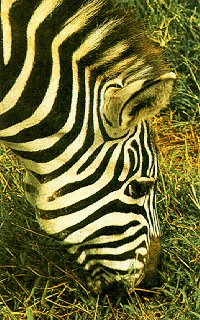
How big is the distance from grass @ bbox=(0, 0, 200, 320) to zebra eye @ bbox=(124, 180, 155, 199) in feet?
2.36

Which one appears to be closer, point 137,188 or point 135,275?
point 137,188

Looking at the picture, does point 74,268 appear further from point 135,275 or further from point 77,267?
point 135,275

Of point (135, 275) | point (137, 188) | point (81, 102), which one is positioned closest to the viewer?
point (81, 102)

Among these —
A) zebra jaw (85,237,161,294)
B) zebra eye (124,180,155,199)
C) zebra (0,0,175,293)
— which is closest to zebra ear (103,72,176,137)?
zebra (0,0,175,293)

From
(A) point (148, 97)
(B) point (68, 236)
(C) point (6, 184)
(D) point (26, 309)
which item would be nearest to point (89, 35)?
(A) point (148, 97)

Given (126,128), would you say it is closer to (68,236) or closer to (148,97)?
(148,97)

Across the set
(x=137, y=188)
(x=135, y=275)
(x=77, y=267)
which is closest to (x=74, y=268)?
(x=77, y=267)

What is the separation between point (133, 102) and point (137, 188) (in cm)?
50

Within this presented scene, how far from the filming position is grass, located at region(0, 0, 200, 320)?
471 centimetres

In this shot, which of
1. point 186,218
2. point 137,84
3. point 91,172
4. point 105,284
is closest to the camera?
point 137,84

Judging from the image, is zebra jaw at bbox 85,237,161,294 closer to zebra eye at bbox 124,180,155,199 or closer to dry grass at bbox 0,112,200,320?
dry grass at bbox 0,112,200,320

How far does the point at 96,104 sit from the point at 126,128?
0.18 metres

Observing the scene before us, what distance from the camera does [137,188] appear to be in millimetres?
4055

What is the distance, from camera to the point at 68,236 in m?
4.14
